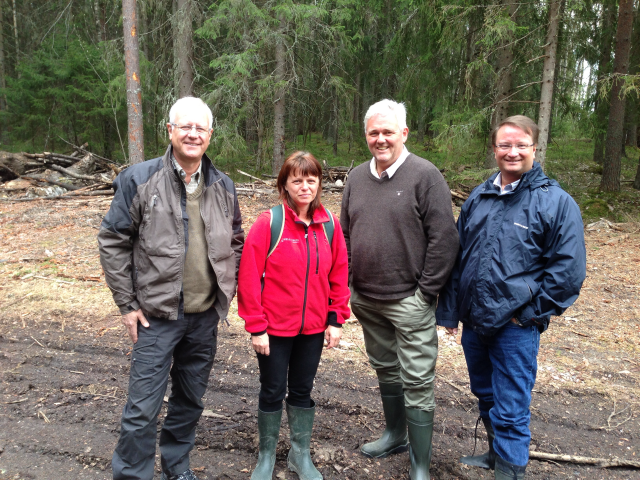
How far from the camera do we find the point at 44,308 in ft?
18.5

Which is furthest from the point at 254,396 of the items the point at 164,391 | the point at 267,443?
the point at 164,391

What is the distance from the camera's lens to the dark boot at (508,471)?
2514mm

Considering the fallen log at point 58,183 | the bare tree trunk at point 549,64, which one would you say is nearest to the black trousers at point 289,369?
the bare tree trunk at point 549,64

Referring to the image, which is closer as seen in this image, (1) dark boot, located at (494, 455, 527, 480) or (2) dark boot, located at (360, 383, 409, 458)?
(1) dark boot, located at (494, 455, 527, 480)

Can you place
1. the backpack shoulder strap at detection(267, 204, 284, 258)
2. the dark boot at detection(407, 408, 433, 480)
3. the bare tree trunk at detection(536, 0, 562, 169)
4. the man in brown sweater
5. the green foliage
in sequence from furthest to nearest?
1. the green foliage
2. the bare tree trunk at detection(536, 0, 562, 169)
3. the dark boot at detection(407, 408, 433, 480)
4. the man in brown sweater
5. the backpack shoulder strap at detection(267, 204, 284, 258)

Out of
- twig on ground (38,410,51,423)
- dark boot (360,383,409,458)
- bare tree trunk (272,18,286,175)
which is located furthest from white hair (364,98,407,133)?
bare tree trunk (272,18,286,175)

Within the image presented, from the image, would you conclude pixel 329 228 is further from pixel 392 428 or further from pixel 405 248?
pixel 392 428

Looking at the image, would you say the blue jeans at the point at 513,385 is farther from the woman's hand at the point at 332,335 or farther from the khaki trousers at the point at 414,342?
the woman's hand at the point at 332,335

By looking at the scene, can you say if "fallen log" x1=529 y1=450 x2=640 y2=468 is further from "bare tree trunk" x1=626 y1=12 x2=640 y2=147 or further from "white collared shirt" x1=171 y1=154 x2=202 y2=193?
"bare tree trunk" x1=626 y1=12 x2=640 y2=147

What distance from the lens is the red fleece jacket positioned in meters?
2.56

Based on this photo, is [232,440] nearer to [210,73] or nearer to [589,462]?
[589,462]

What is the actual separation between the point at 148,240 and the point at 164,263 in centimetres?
15

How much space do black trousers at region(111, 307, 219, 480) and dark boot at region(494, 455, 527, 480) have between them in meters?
1.81

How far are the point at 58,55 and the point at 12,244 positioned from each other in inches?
465
